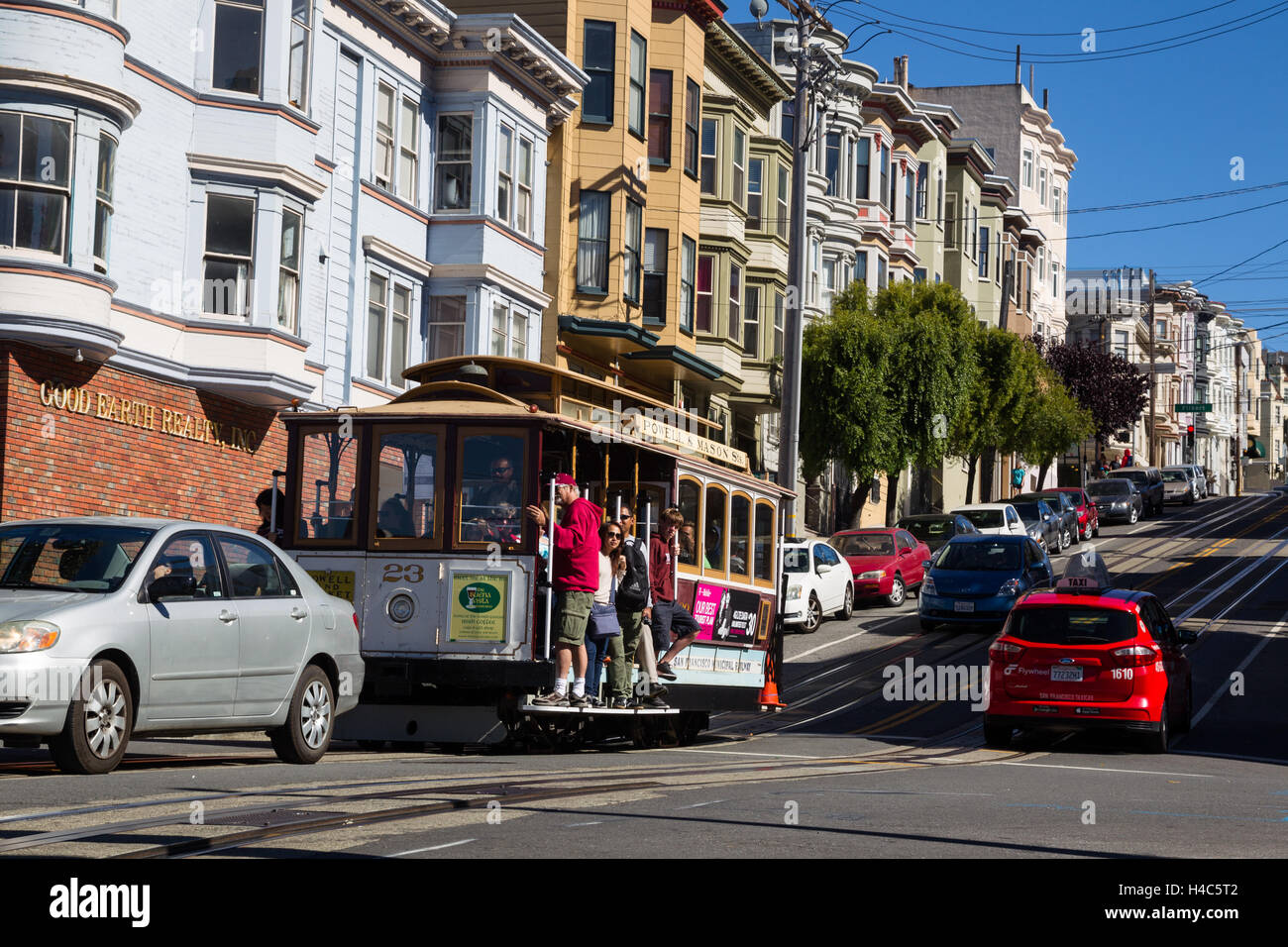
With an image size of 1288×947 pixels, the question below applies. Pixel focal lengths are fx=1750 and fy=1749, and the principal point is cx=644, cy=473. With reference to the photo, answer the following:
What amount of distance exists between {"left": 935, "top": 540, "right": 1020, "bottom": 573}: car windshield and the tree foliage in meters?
47.2

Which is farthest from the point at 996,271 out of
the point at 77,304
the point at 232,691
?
the point at 232,691

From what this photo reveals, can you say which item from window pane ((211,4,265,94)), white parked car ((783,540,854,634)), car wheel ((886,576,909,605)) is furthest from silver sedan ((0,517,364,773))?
car wheel ((886,576,909,605))

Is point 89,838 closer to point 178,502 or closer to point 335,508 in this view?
point 335,508

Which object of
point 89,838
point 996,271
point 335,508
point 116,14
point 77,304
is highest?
point 996,271

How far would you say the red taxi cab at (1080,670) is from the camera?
17.5 meters

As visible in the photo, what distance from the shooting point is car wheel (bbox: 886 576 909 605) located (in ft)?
117

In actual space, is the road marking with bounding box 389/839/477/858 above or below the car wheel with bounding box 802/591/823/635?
below

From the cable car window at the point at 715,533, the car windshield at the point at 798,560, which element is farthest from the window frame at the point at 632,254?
the cable car window at the point at 715,533

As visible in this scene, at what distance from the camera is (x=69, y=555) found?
12055 mm

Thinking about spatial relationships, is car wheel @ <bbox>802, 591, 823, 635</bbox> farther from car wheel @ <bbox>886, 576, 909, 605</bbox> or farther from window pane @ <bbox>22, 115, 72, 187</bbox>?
window pane @ <bbox>22, 115, 72, 187</bbox>

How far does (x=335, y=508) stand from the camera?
15.5m
